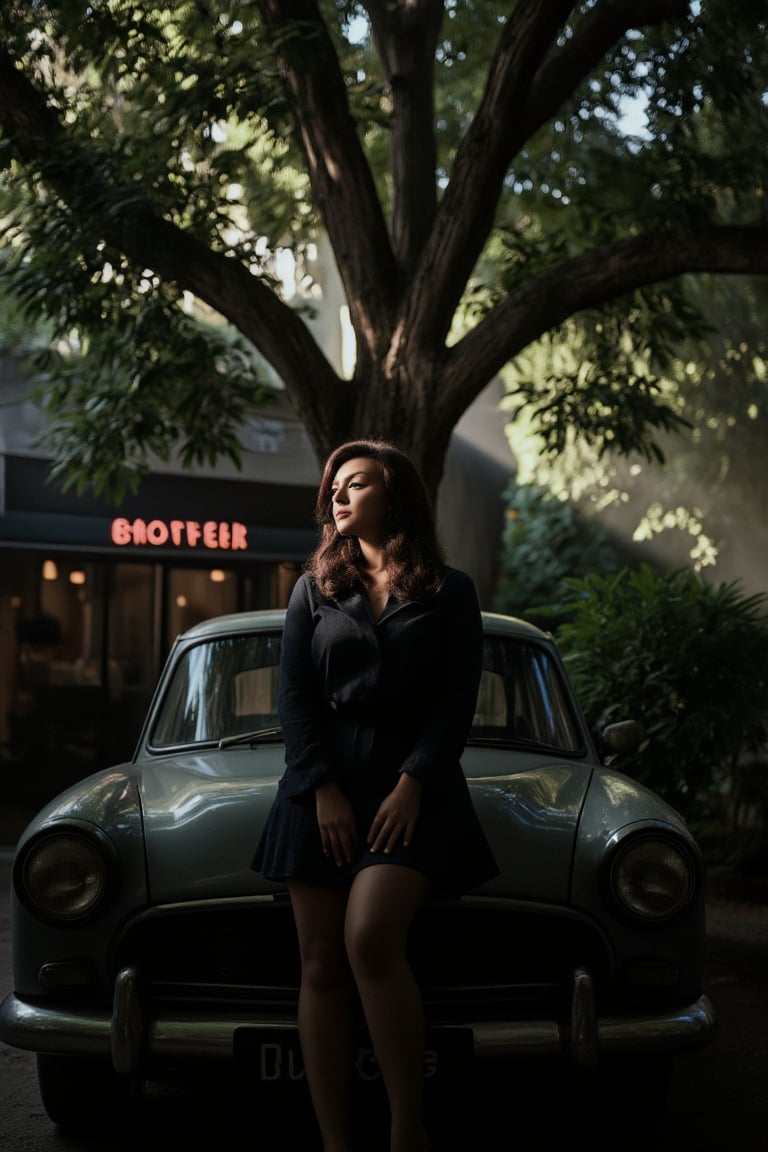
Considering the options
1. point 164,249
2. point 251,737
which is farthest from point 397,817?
point 164,249

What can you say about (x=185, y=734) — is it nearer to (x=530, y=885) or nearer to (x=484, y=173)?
(x=530, y=885)

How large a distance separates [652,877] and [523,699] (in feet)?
4.32

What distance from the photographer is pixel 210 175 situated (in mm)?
9773

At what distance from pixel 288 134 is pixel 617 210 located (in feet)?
7.75

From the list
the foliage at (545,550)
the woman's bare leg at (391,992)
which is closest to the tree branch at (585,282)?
the woman's bare leg at (391,992)

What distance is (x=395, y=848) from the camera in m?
3.35

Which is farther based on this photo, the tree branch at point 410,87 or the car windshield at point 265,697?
the tree branch at point 410,87

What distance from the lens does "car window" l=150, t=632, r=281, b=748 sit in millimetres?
5004

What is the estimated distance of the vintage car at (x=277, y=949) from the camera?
3617 millimetres

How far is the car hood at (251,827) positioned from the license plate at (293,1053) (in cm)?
36

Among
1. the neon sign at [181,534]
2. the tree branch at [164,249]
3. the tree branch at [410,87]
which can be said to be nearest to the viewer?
the tree branch at [164,249]

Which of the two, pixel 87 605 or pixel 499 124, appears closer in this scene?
pixel 499 124

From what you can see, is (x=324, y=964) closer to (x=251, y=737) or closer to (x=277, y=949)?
(x=277, y=949)

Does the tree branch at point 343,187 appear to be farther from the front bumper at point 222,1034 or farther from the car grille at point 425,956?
the front bumper at point 222,1034
